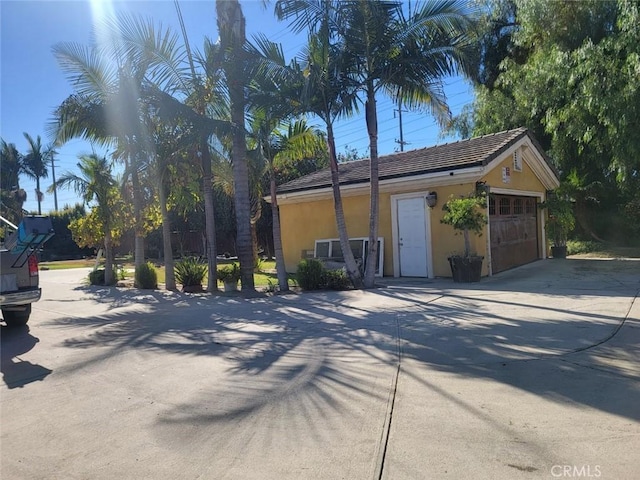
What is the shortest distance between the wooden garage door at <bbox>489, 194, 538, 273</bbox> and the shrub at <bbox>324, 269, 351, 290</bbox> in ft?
14.4

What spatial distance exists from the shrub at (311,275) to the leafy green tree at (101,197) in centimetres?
752

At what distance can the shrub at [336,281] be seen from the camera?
37.6 feet

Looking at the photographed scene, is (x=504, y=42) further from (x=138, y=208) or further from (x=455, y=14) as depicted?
(x=138, y=208)

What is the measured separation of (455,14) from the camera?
32.6 feet

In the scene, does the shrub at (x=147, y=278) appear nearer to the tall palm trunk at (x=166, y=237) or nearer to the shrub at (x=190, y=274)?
the tall palm trunk at (x=166, y=237)

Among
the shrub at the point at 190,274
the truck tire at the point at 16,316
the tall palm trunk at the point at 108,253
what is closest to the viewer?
the truck tire at the point at 16,316

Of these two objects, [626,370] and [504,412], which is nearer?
[504,412]

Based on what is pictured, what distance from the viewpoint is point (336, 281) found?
11.5 m

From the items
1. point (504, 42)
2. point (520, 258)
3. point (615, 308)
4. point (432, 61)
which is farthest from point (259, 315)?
point (504, 42)

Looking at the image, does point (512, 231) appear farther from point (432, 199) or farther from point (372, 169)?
point (372, 169)

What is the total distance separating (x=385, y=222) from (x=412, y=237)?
1.02 metres

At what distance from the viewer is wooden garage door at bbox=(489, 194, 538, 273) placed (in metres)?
13.2

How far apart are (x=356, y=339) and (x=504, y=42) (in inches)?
720

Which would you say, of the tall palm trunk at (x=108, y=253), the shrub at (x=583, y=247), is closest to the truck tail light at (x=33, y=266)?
the tall palm trunk at (x=108, y=253)
